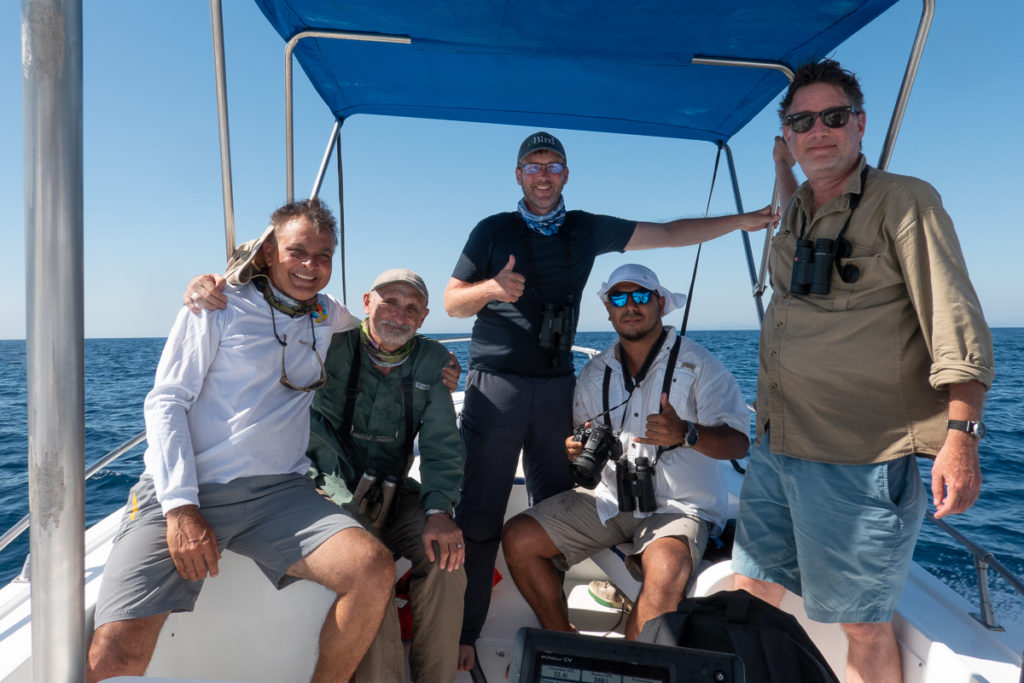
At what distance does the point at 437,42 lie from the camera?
2713 millimetres

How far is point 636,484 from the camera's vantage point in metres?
2.44

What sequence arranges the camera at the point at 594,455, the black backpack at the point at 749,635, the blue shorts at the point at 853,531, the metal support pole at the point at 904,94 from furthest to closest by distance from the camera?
the camera at the point at 594,455
the metal support pole at the point at 904,94
the blue shorts at the point at 853,531
the black backpack at the point at 749,635

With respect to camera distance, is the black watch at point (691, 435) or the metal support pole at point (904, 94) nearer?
the metal support pole at point (904, 94)

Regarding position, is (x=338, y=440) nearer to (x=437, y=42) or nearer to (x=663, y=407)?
(x=663, y=407)

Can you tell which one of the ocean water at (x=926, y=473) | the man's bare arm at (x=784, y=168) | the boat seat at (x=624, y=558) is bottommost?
the ocean water at (x=926, y=473)

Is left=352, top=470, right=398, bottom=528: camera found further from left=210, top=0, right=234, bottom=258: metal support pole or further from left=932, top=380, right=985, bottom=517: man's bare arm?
left=932, top=380, right=985, bottom=517: man's bare arm

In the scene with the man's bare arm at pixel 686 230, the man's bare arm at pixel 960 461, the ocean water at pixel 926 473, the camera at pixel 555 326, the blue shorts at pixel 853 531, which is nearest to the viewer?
the man's bare arm at pixel 960 461

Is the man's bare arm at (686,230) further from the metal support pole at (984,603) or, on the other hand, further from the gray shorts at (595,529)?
the metal support pole at (984,603)

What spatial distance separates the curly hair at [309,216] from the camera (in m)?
2.39

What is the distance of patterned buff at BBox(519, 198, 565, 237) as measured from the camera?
106 inches

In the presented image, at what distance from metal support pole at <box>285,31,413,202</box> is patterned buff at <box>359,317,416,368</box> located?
887 mm

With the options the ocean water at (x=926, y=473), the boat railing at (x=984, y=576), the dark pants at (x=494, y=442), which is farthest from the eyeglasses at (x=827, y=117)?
the ocean water at (x=926, y=473)

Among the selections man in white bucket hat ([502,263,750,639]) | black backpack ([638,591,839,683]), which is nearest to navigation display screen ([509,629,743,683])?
black backpack ([638,591,839,683])

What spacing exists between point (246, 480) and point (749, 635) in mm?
1623
